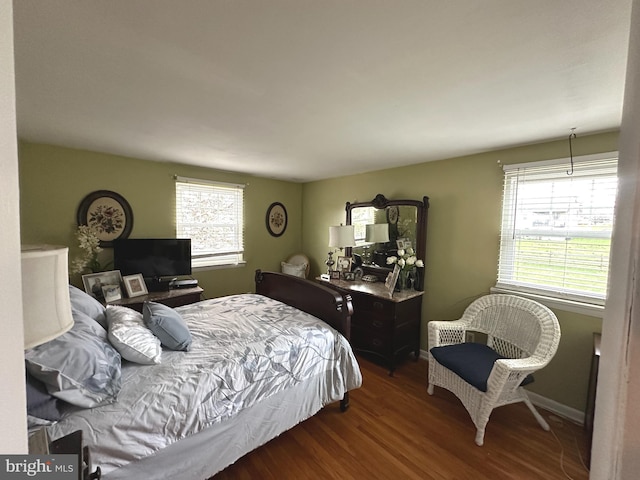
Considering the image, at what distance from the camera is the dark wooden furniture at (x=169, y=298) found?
8.86 ft

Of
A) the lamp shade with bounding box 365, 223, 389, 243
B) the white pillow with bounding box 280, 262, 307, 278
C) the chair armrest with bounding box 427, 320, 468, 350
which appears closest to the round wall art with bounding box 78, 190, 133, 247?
the white pillow with bounding box 280, 262, 307, 278

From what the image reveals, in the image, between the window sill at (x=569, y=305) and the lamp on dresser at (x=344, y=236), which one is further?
the lamp on dresser at (x=344, y=236)

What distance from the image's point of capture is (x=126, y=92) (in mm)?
1529

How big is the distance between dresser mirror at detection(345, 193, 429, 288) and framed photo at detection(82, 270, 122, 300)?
2759mm

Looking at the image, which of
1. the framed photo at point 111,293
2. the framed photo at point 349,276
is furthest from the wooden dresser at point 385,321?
the framed photo at point 111,293

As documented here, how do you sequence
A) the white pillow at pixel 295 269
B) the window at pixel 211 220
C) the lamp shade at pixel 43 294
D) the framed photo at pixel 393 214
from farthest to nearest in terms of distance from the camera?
1. the white pillow at pixel 295 269
2. the window at pixel 211 220
3. the framed photo at pixel 393 214
4. the lamp shade at pixel 43 294

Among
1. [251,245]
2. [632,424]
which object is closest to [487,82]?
[632,424]

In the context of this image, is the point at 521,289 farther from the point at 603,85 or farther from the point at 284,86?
the point at 284,86

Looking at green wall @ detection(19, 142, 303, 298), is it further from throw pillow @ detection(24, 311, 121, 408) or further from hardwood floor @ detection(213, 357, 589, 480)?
hardwood floor @ detection(213, 357, 589, 480)

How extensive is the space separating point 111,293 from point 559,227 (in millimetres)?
4214

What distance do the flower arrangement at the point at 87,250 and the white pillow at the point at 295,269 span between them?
2.30m

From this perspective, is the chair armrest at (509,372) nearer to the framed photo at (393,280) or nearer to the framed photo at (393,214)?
the framed photo at (393,280)

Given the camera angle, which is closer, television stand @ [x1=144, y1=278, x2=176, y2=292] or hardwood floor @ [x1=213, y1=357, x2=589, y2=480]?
hardwood floor @ [x1=213, y1=357, x2=589, y2=480]

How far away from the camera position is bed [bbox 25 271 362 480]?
45.6 inches
